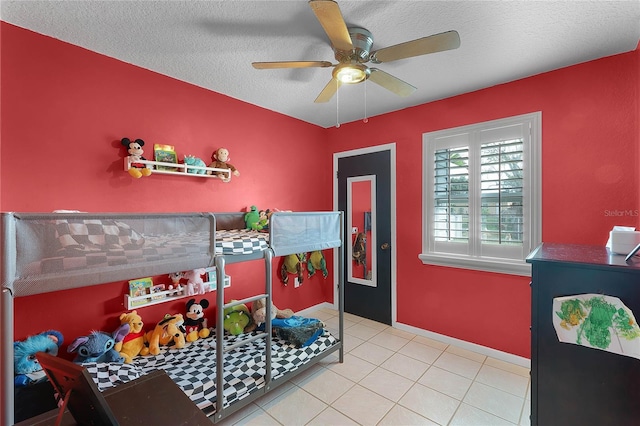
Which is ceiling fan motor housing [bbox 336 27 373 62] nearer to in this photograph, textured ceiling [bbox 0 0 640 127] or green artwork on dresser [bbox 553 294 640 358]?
textured ceiling [bbox 0 0 640 127]

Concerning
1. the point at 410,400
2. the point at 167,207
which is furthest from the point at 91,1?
the point at 410,400

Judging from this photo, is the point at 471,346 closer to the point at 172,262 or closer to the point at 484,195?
the point at 484,195

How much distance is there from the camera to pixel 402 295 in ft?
10.6

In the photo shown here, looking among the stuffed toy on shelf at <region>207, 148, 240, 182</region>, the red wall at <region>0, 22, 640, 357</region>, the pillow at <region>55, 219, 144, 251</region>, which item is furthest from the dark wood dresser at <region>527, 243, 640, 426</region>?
the stuffed toy on shelf at <region>207, 148, 240, 182</region>

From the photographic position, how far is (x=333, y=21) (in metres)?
1.32

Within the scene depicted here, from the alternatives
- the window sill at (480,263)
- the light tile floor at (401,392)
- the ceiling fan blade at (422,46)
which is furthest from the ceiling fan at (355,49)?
the light tile floor at (401,392)

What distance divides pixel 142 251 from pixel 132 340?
3.75ft

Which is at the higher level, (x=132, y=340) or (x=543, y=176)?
(x=543, y=176)

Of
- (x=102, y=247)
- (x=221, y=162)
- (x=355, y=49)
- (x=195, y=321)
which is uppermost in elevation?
(x=355, y=49)

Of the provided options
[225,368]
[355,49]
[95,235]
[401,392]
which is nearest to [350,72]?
[355,49]

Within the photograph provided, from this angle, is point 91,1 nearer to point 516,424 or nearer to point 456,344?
point 516,424

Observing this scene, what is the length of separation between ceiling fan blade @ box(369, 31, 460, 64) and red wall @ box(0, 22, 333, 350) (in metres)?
1.78

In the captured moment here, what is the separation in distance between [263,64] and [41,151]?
5.27 ft

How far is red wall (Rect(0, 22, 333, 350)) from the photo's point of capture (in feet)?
5.79
